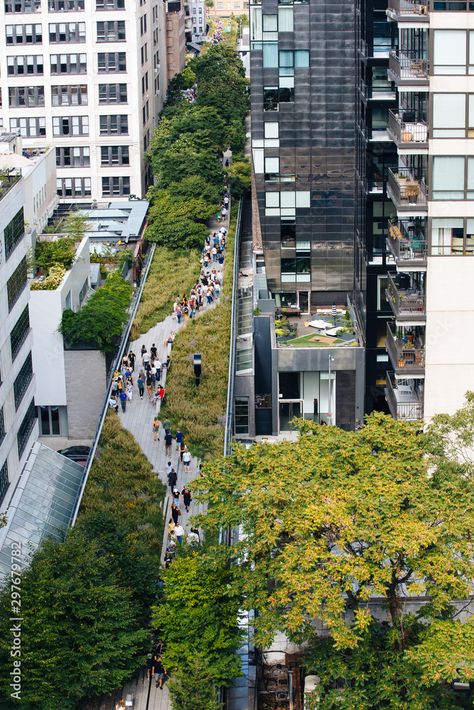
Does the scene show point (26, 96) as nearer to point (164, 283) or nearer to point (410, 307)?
point (164, 283)

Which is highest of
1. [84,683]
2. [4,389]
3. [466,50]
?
[466,50]

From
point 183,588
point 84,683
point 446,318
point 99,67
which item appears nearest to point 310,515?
point 183,588

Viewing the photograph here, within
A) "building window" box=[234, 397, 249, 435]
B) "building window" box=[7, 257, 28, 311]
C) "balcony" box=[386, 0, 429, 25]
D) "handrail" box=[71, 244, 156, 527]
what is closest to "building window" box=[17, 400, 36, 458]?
"handrail" box=[71, 244, 156, 527]

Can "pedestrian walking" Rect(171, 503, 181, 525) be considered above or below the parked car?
above

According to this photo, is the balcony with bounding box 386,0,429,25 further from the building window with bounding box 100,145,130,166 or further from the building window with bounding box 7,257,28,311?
the building window with bounding box 100,145,130,166

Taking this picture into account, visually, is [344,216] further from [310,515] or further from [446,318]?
[310,515]

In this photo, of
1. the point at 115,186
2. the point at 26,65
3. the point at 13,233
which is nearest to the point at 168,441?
the point at 13,233
